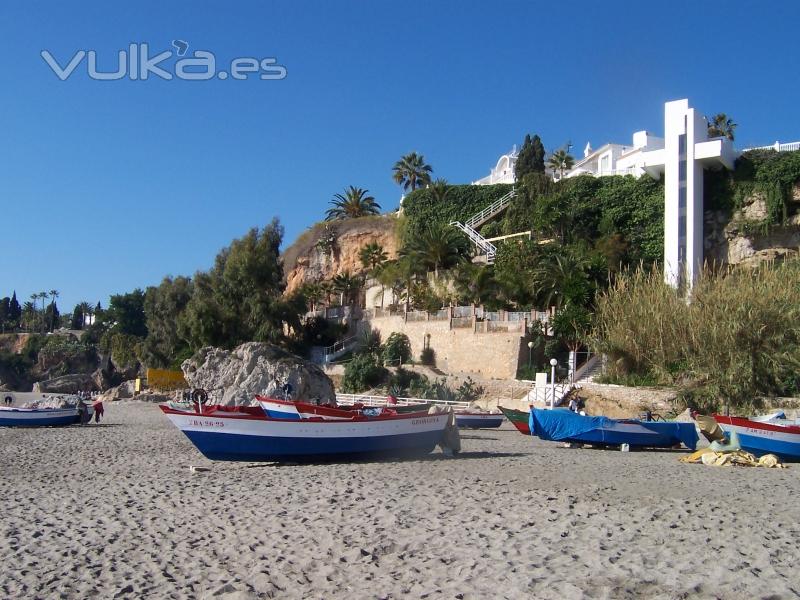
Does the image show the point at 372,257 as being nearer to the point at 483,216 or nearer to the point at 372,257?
the point at 372,257

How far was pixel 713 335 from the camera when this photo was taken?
2648cm

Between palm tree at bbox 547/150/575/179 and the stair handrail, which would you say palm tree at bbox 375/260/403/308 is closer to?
the stair handrail

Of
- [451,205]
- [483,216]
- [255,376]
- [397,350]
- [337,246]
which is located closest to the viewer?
[255,376]

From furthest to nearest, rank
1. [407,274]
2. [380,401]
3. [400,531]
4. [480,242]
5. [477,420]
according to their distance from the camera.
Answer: [480,242], [407,274], [380,401], [477,420], [400,531]

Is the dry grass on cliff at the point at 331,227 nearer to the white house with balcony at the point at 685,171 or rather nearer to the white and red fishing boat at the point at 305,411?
the white house with balcony at the point at 685,171

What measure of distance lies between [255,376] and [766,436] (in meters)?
19.7

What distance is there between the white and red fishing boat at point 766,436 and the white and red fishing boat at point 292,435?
7047mm

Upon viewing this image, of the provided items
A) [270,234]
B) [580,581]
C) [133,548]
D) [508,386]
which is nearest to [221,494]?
[133,548]

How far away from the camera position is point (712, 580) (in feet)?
21.2

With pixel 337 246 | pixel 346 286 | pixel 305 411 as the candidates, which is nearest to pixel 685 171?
pixel 346 286

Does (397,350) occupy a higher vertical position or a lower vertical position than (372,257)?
lower

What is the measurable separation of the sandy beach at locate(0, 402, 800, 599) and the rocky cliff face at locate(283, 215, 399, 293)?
1425 inches

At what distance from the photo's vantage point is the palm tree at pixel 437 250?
40.9 metres

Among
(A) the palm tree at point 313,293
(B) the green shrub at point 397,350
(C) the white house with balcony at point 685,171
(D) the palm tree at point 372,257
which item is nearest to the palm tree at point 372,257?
(D) the palm tree at point 372,257
